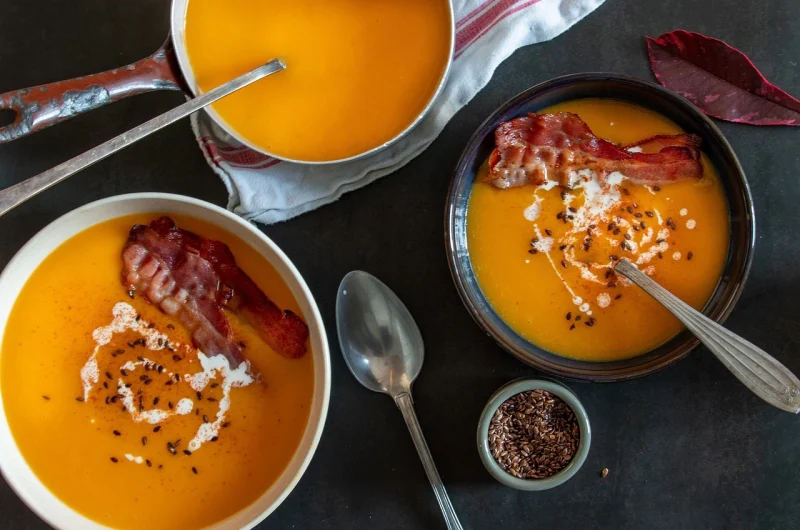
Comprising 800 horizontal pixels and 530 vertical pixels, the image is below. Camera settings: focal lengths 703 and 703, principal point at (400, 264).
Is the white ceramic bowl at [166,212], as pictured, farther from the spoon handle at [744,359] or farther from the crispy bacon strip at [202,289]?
the spoon handle at [744,359]

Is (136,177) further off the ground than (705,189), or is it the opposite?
(136,177)

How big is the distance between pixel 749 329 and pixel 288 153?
1202 mm

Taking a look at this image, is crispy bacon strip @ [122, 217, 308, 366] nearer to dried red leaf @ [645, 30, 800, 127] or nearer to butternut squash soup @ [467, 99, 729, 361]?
butternut squash soup @ [467, 99, 729, 361]

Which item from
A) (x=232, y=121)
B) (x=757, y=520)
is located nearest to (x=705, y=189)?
(x=757, y=520)

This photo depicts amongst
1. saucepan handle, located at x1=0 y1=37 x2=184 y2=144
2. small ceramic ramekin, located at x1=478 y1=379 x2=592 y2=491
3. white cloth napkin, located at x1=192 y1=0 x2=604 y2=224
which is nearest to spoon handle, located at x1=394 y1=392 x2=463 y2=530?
small ceramic ramekin, located at x1=478 y1=379 x2=592 y2=491

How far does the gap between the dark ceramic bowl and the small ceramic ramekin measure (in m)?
0.06

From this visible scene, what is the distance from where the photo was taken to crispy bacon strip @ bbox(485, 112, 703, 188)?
164cm

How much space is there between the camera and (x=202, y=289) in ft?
5.51

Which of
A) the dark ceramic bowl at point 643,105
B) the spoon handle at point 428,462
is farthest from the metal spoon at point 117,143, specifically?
the spoon handle at point 428,462

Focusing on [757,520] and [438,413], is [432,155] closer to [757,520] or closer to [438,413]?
[438,413]

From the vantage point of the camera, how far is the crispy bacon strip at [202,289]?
164 centimetres

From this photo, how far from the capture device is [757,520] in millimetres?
1718

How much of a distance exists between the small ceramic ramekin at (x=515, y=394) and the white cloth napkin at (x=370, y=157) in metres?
0.62

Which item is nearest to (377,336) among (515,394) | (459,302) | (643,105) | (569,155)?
(459,302)
